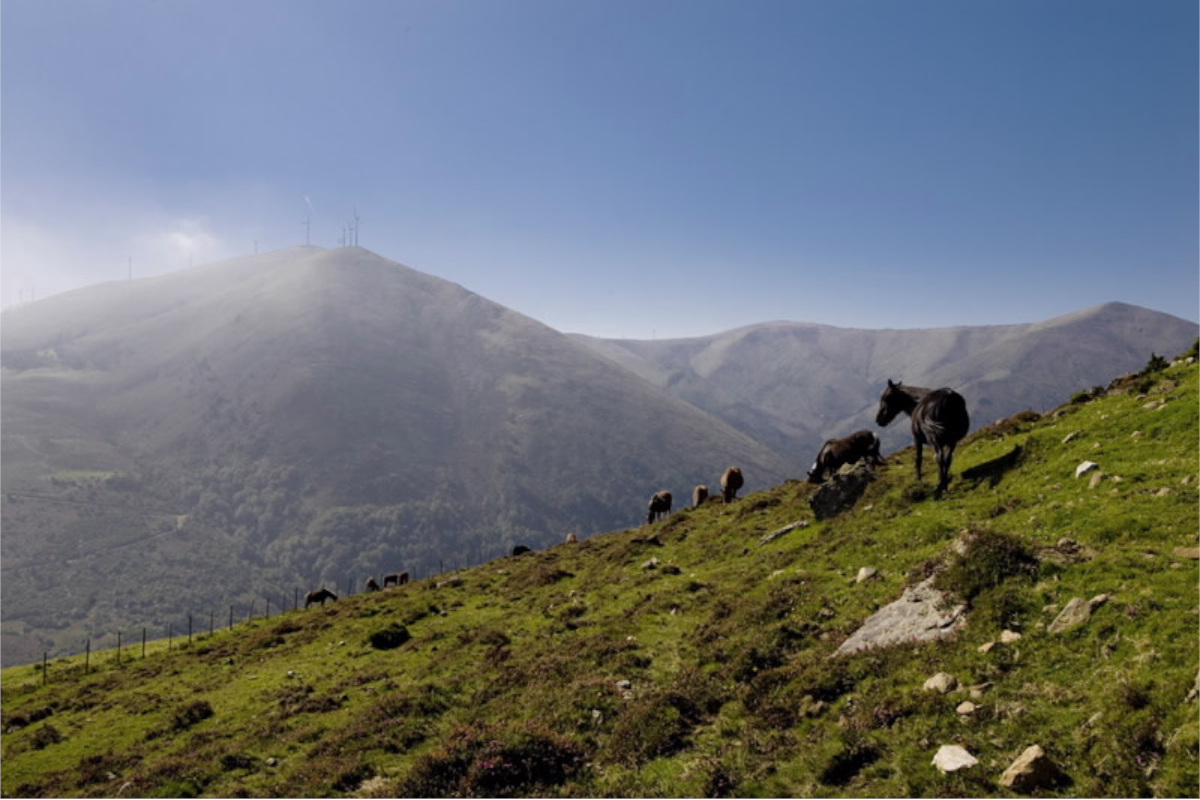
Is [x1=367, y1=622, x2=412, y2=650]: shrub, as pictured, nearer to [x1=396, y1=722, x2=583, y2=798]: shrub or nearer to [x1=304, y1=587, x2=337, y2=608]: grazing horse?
[x1=396, y1=722, x2=583, y2=798]: shrub

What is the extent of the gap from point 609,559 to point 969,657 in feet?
81.7

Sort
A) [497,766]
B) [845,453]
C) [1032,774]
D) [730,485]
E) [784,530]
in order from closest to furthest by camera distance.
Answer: [1032,774] → [497,766] → [784,530] → [845,453] → [730,485]

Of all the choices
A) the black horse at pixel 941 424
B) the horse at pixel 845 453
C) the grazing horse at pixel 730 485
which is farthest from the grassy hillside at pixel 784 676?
the grazing horse at pixel 730 485

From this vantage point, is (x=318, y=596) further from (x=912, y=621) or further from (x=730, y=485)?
(x=912, y=621)

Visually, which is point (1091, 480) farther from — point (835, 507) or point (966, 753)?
point (966, 753)

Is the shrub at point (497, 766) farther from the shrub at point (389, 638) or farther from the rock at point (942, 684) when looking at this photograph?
the shrub at point (389, 638)

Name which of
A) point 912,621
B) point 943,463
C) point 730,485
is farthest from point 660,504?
point 912,621

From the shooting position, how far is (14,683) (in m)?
44.3

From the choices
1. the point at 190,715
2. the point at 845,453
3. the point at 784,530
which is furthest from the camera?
the point at 845,453

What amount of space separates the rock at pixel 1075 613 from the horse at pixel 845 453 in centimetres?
2236

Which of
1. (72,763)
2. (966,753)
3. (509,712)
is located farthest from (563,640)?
(72,763)

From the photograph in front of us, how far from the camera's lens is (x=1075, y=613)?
11078 mm

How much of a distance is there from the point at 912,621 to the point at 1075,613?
3.10 metres

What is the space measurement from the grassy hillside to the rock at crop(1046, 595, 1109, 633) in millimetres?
115
